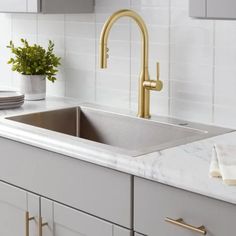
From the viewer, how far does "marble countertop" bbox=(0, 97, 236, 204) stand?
1815 millimetres

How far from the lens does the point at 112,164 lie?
2.07m

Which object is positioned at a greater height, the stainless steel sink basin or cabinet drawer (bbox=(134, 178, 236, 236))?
the stainless steel sink basin

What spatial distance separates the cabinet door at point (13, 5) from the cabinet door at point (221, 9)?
1.10 m

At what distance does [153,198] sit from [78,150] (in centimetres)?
36

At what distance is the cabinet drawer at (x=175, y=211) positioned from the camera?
177cm

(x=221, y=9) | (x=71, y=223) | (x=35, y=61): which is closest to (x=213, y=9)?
(x=221, y=9)

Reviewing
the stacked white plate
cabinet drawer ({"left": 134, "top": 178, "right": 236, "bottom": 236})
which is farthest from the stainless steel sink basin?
cabinet drawer ({"left": 134, "top": 178, "right": 236, "bottom": 236})

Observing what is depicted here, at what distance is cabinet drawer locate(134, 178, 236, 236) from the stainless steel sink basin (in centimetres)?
44

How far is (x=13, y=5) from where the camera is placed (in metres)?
2.96

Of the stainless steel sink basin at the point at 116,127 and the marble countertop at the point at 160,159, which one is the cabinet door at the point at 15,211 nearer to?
the marble countertop at the point at 160,159

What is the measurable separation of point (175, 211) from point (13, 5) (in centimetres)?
148

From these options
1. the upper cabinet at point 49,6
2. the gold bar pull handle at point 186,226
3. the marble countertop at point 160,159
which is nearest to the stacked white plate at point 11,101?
the marble countertop at point 160,159

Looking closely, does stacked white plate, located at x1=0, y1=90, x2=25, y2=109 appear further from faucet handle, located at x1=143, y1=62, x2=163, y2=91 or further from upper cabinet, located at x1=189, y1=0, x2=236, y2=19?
upper cabinet, located at x1=189, y1=0, x2=236, y2=19

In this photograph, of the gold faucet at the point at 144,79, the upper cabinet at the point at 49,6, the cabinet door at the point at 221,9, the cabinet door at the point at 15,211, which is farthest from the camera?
the upper cabinet at the point at 49,6
